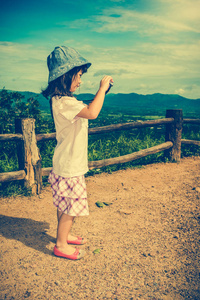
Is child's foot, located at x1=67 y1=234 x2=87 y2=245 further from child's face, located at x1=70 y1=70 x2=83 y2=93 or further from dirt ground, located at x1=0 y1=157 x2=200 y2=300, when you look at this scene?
child's face, located at x1=70 y1=70 x2=83 y2=93

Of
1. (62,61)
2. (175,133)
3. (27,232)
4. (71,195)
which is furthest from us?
(175,133)

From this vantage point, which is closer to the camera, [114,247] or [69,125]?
[69,125]

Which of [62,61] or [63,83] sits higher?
[62,61]

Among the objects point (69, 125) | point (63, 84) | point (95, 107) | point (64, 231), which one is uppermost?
point (63, 84)

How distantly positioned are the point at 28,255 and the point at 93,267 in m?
0.62

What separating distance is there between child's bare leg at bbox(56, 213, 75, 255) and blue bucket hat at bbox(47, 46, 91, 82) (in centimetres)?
116

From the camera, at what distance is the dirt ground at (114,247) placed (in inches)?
76.1

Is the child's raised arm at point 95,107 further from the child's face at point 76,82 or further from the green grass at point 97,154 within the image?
the green grass at point 97,154

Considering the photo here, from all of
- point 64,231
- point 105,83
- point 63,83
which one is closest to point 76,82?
point 63,83

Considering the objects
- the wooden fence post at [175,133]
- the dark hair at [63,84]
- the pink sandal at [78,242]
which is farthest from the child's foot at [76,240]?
the wooden fence post at [175,133]

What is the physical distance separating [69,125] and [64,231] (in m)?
0.92

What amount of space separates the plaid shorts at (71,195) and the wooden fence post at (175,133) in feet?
11.8

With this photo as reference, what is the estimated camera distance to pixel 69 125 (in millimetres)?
2133

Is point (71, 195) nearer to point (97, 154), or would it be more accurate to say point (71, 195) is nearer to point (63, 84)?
point (63, 84)
